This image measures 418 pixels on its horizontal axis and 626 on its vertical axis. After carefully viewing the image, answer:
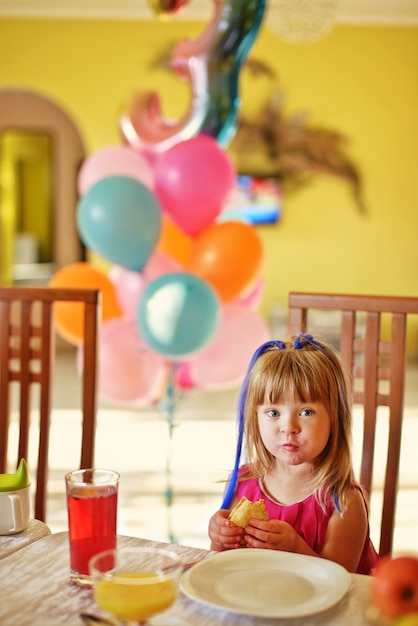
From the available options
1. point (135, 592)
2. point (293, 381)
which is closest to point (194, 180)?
point (293, 381)

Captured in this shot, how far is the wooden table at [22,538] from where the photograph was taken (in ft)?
3.41

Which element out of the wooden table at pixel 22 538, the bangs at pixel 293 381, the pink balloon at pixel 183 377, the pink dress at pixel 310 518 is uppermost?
the bangs at pixel 293 381

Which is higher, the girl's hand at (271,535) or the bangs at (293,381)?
A: the bangs at (293,381)

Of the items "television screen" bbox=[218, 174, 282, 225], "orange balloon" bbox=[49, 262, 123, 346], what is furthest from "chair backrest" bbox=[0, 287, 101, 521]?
"television screen" bbox=[218, 174, 282, 225]

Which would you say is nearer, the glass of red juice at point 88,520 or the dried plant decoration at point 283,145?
the glass of red juice at point 88,520

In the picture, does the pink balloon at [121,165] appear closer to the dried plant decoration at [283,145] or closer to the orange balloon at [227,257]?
the orange balloon at [227,257]

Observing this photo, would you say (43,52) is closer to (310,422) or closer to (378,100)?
(378,100)

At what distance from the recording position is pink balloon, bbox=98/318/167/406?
9.21ft

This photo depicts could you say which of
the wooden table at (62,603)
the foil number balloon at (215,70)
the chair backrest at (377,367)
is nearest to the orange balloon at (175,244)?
the foil number balloon at (215,70)

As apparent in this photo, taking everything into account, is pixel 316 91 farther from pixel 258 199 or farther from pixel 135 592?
pixel 135 592

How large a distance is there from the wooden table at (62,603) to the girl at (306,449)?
26cm

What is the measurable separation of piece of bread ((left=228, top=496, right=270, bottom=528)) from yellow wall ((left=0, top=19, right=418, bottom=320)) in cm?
582

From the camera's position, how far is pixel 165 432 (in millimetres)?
4367

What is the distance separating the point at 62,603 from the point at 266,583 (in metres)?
0.22
